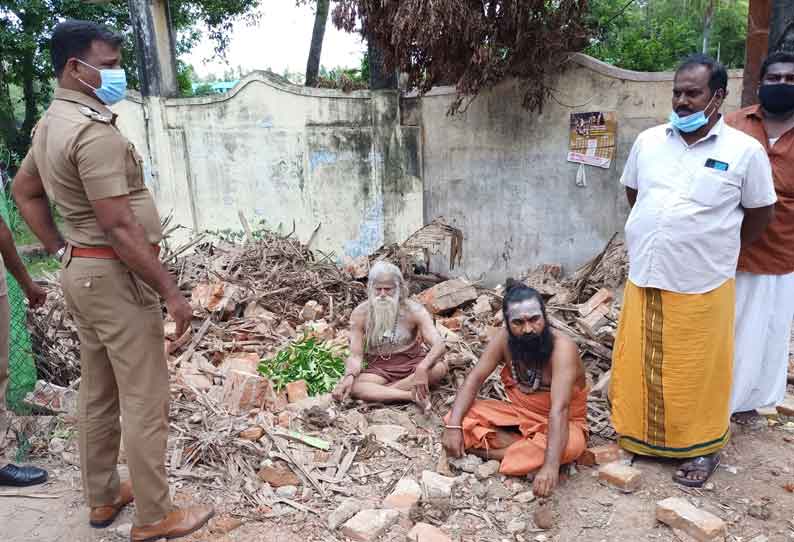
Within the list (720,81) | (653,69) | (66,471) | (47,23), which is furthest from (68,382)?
(47,23)

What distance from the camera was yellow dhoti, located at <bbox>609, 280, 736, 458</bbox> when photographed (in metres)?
3.45

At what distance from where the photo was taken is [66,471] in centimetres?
388

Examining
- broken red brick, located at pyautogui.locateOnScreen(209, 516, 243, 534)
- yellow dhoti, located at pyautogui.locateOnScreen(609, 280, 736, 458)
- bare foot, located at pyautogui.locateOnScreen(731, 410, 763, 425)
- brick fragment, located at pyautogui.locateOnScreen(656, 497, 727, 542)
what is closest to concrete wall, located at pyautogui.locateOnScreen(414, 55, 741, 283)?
bare foot, located at pyautogui.locateOnScreen(731, 410, 763, 425)

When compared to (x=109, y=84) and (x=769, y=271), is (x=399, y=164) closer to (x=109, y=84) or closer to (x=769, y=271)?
(x=769, y=271)

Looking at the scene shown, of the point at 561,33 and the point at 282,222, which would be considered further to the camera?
the point at 282,222

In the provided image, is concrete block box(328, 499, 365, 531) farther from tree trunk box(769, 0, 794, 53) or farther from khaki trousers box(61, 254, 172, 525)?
tree trunk box(769, 0, 794, 53)

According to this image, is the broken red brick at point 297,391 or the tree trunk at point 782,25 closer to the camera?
the broken red brick at point 297,391

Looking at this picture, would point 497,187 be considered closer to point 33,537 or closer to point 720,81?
point 720,81

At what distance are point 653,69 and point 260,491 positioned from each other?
9.52 m

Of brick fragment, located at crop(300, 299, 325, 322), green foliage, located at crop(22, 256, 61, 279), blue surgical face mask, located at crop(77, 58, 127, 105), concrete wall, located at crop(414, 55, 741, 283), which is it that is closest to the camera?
blue surgical face mask, located at crop(77, 58, 127, 105)

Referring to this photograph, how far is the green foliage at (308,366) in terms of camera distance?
529cm

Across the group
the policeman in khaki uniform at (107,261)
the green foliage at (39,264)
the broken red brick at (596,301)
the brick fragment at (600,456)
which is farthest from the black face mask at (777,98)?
the green foliage at (39,264)

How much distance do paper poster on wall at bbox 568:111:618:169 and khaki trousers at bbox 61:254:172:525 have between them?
18.0ft

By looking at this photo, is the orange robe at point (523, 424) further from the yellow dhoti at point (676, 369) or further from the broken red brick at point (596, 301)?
the broken red brick at point (596, 301)
